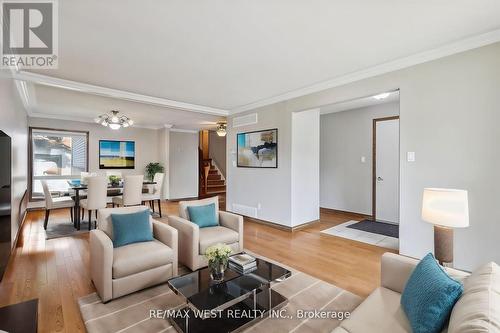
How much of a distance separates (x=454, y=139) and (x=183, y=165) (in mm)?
7380

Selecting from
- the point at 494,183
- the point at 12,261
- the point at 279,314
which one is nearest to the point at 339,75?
the point at 494,183

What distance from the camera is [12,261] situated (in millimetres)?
3154

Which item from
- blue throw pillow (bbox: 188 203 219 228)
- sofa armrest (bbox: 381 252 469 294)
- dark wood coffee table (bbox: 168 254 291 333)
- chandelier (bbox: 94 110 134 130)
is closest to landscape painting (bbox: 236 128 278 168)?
blue throw pillow (bbox: 188 203 219 228)

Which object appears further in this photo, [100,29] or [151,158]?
[151,158]

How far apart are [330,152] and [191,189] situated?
4.91 m

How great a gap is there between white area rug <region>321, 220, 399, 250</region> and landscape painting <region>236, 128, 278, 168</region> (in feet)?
5.42

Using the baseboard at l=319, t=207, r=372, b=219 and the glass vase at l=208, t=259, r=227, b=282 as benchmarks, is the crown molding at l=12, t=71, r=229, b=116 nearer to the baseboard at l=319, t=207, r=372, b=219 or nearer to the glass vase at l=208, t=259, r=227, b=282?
the glass vase at l=208, t=259, r=227, b=282

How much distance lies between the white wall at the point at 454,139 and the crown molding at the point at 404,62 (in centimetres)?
6

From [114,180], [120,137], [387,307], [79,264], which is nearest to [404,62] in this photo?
[387,307]

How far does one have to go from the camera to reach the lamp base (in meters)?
2.15

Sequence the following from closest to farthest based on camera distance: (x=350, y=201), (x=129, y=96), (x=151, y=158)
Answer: (x=129, y=96), (x=350, y=201), (x=151, y=158)

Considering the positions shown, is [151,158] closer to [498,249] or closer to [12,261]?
[12,261]

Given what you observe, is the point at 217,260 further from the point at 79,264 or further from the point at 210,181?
the point at 210,181

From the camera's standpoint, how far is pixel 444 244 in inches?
85.4
